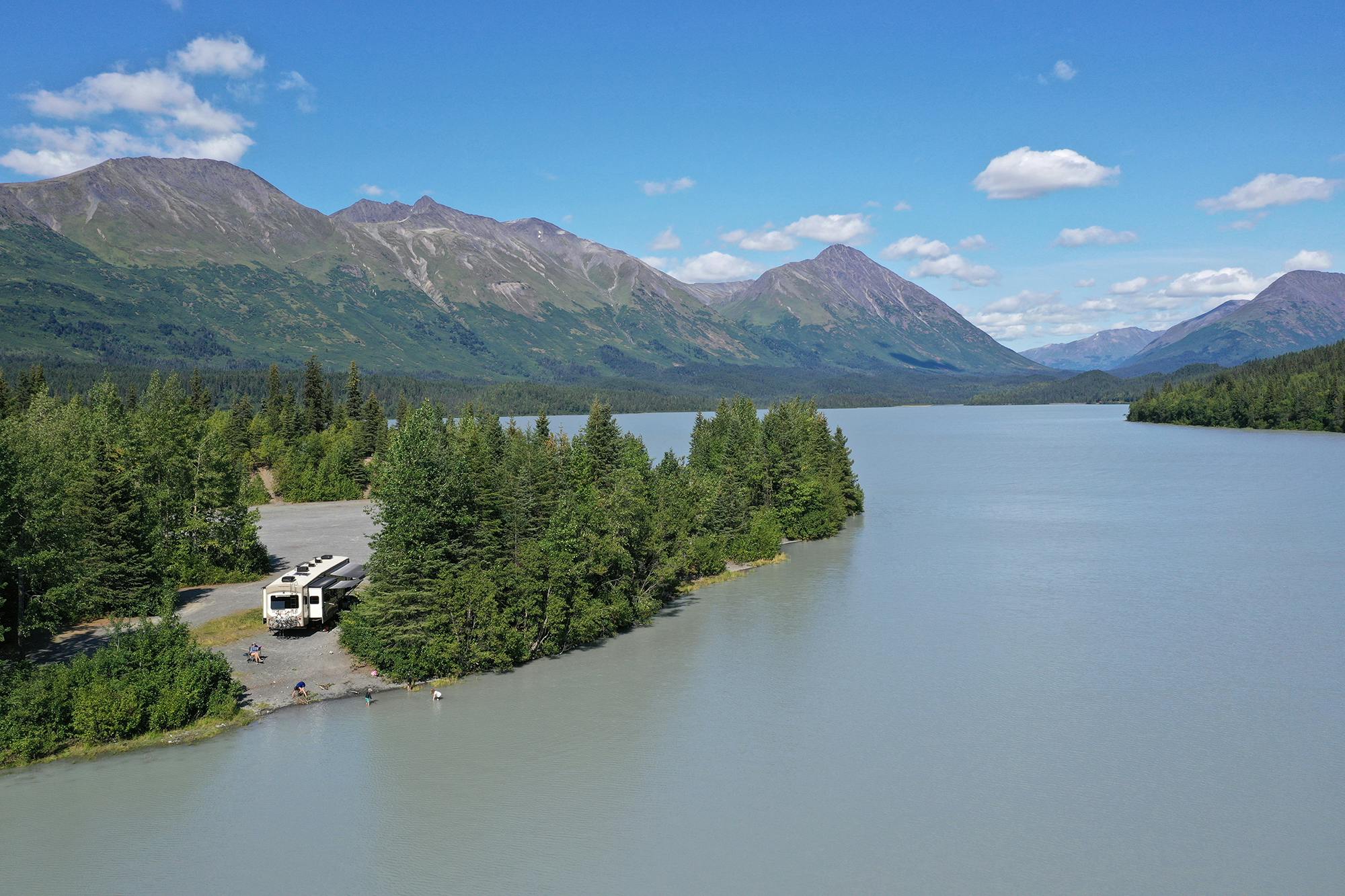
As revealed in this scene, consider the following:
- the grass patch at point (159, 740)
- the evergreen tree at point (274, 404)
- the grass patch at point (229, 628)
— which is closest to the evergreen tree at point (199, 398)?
the evergreen tree at point (274, 404)

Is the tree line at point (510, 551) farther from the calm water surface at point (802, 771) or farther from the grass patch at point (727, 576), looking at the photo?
the calm water surface at point (802, 771)

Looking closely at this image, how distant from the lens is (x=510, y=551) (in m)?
41.4

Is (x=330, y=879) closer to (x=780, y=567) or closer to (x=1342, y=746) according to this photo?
(x=1342, y=746)

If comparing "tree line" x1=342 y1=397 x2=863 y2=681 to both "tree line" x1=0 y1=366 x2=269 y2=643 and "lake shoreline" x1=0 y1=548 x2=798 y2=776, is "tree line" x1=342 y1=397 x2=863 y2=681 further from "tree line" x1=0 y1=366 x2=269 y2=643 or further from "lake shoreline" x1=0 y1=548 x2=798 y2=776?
"tree line" x1=0 y1=366 x2=269 y2=643

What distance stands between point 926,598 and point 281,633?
125 ft

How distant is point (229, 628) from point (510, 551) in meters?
14.7

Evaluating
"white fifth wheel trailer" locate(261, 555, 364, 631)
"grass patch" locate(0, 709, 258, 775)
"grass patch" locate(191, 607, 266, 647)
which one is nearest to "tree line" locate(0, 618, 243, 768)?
"grass patch" locate(0, 709, 258, 775)

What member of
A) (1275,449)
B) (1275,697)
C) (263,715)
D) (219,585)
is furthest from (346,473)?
(1275,449)

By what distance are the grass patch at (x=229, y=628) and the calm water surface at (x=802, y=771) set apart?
28.8ft

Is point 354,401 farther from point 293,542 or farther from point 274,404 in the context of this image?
point 293,542

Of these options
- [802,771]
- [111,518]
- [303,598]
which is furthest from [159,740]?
[802,771]

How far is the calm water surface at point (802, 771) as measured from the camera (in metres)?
25.2

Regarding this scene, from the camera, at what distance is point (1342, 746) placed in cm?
3262

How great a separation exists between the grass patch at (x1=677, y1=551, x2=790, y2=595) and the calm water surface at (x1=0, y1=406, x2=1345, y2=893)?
432 centimetres
